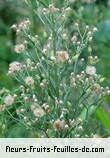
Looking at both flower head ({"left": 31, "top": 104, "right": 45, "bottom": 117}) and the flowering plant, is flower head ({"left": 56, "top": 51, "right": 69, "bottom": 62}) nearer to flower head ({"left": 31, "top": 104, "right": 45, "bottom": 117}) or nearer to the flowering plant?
the flowering plant

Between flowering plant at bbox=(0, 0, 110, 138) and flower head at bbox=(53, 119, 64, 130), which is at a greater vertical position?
flowering plant at bbox=(0, 0, 110, 138)

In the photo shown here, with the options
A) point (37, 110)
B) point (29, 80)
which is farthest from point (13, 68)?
point (37, 110)

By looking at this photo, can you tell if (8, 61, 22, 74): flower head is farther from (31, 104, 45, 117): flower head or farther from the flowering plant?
(31, 104, 45, 117): flower head

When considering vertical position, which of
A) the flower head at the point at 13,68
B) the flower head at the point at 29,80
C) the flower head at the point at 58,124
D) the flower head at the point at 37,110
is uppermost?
the flower head at the point at 13,68

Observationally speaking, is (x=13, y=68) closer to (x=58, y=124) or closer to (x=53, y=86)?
(x=53, y=86)

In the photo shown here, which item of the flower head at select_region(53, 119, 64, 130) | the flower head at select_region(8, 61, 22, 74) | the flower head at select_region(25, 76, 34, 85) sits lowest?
the flower head at select_region(53, 119, 64, 130)

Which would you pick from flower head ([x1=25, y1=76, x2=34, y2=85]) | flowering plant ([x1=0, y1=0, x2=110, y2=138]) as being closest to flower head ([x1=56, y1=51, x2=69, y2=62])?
flowering plant ([x1=0, y1=0, x2=110, y2=138])

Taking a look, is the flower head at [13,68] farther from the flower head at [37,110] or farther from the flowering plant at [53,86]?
the flower head at [37,110]

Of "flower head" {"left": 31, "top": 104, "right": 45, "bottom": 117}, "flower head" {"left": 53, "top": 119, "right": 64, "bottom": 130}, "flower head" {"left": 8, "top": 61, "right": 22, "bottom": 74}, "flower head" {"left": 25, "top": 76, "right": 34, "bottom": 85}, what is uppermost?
"flower head" {"left": 8, "top": 61, "right": 22, "bottom": 74}

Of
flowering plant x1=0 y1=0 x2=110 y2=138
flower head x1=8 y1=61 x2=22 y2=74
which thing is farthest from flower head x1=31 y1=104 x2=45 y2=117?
flower head x1=8 y1=61 x2=22 y2=74

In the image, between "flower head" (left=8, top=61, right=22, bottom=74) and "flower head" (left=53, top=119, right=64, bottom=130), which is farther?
"flower head" (left=8, top=61, right=22, bottom=74)

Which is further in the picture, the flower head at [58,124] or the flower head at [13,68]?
the flower head at [13,68]

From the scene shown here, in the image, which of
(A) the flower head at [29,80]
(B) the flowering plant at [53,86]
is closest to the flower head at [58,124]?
(B) the flowering plant at [53,86]
